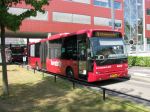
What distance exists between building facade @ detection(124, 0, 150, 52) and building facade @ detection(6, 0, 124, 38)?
4282 mm

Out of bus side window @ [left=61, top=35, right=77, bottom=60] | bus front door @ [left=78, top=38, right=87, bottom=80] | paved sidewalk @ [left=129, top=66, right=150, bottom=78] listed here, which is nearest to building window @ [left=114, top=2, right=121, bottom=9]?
paved sidewalk @ [left=129, top=66, right=150, bottom=78]

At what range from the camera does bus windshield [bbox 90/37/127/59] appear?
14.6 meters

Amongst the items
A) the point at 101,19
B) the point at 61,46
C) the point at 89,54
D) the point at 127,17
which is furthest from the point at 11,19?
the point at 127,17

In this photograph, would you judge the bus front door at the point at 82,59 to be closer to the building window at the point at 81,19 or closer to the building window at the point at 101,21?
the building window at the point at 81,19

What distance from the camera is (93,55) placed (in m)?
14.5

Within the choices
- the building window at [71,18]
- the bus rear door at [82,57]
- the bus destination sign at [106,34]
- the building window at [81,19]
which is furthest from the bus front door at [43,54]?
the building window at [81,19]

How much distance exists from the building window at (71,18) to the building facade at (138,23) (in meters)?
10.7

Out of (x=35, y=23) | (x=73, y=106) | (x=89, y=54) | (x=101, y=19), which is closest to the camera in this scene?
(x=73, y=106)

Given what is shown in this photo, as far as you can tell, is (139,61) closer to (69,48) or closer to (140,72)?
(140,72)

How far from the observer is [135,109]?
9.27 meters

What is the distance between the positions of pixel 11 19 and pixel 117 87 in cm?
652

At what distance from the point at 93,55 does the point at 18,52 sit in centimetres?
3178

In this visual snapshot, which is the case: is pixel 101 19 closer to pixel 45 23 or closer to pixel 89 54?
pixel 45 23

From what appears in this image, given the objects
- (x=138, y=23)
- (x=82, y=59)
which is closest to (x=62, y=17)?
(x=138, y=23)
